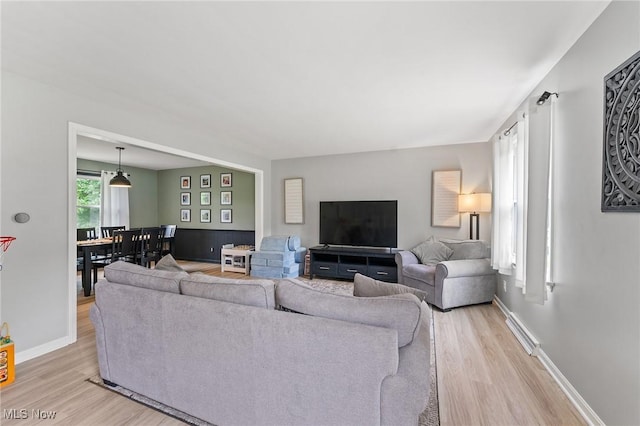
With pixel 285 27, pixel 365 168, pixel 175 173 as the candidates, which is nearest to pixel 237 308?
pixel 285 27

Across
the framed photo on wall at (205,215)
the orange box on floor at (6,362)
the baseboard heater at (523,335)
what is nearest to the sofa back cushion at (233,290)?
the orange box on floor at (6,362)

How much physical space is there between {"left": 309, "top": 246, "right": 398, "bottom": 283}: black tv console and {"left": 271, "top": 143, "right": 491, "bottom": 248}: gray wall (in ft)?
1.91

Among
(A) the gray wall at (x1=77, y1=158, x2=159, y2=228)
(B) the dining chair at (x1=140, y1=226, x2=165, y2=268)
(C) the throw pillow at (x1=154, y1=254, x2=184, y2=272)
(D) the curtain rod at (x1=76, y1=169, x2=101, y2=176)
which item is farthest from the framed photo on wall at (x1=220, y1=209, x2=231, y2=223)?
(C) the throw pillow at (x1=154, y1=254, x2=184, y2=272)

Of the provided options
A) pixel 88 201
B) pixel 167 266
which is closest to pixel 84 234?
pixel 88 201

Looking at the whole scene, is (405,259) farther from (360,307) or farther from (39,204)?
(39,204)

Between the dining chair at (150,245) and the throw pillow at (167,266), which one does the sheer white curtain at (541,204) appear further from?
the dining chair at (150,245)

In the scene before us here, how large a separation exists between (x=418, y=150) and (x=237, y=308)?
455 centimetres

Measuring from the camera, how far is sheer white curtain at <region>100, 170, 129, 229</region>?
6.48 m

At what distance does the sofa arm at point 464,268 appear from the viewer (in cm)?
365

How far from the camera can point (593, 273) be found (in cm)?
175

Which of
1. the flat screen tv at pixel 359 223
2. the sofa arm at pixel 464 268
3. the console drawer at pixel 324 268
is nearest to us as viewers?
the sofa arm at pixel 464 268

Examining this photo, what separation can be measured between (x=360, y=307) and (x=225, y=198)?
6.32 metres

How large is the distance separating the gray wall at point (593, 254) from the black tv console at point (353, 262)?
2602 millimetres

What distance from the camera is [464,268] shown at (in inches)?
148
